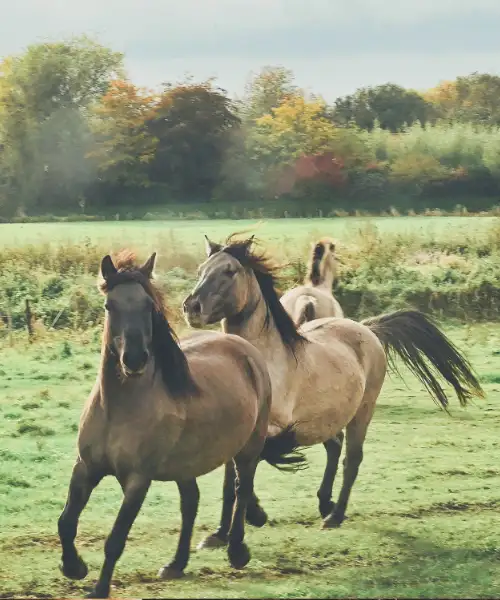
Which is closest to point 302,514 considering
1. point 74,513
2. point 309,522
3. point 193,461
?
point 309,522

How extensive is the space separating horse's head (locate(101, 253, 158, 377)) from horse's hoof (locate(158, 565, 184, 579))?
125 centimetres

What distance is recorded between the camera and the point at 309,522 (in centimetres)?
703

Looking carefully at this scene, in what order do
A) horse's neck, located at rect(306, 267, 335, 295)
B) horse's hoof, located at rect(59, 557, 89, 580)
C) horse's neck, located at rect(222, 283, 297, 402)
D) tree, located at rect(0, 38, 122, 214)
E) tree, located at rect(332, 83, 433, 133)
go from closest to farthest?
horse's hoof, located at rect(59, 557, 89, 580) < horse's neck, located at rect(222, 283, 297, 402) < horse's neck, located at rect(306, 267, 335, 295) < tree, located at rect(0, 38, 122, 214) < tree, located at rect(332, 83, 433, 133)

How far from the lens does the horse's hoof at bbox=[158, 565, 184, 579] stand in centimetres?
561

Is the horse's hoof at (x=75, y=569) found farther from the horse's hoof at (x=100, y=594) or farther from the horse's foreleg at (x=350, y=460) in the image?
the horse's foreleg at (x=350, y=460)

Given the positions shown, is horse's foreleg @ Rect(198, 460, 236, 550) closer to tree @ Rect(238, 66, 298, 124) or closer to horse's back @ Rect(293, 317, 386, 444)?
horse's back @ Rect(293, 317, 386, 444)

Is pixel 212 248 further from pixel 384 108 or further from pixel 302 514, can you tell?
pixel 384 108

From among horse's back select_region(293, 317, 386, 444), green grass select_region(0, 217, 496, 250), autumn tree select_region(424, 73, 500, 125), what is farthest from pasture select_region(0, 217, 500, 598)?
autumn tree select_region(424, 73, 500, 125)

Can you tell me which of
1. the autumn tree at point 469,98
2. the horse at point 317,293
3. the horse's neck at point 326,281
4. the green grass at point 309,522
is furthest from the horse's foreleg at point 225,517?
the autumn tree at point 469,98

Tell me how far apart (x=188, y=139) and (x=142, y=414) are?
23.4m

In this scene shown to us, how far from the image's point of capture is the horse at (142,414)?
15.8 ft

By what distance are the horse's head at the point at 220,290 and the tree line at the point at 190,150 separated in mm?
20544

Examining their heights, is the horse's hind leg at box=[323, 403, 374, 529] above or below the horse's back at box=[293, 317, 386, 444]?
below

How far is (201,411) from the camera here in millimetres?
5270
